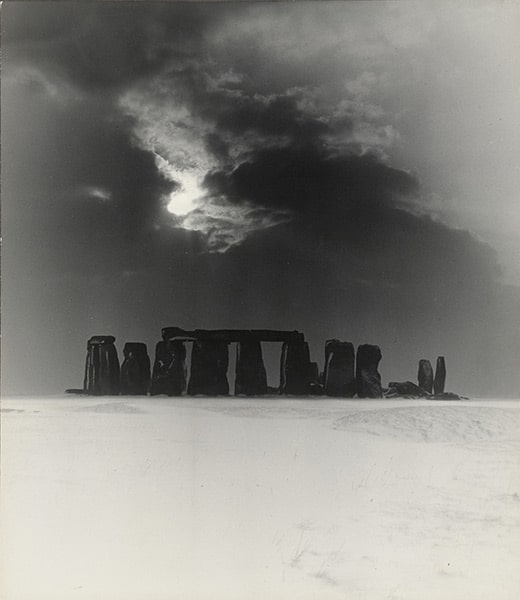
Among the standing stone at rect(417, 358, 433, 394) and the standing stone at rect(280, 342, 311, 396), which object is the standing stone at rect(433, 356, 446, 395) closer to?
the standing stone at rect(417, 358, 433, 394)

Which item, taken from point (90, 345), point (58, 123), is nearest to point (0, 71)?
point (58, 123)

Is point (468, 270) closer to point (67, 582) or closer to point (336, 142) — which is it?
point (336, 142)

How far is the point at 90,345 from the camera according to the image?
384 cm

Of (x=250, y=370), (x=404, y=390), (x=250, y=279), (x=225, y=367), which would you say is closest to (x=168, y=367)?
(x=225, y=367)

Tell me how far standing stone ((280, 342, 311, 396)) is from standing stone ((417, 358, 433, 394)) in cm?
65

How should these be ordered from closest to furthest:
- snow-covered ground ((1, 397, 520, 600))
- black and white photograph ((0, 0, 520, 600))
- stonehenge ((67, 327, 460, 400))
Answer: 1. snow-covered ground ((1, 397, 520, 600))
2. black and white photograph ((0, 0, 520, 600))
3. stonehenge ((67, 327, 460, 400))

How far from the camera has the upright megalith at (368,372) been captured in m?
3.73

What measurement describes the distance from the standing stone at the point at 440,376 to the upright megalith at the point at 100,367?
1890 mm

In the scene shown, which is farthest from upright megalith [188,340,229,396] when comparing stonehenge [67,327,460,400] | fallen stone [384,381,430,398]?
fallen stone [384,381,430,398]

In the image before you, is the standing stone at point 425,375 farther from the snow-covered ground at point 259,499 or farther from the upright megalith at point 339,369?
the upright megalith at point 339,369

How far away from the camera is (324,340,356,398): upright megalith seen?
3.75 metres

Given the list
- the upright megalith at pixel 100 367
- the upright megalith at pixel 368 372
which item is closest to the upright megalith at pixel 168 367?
the upright megalith at pixel 100 367

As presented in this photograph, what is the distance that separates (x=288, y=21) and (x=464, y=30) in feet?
3.44

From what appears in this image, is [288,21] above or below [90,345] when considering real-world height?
above
